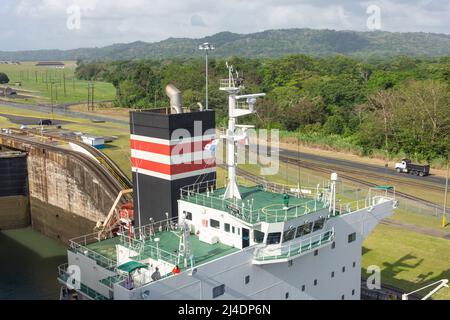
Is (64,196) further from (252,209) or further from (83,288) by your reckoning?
(252,209)

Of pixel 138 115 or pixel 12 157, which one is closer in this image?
pixel 138 115

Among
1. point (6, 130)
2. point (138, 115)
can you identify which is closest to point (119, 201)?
point (138, 115)

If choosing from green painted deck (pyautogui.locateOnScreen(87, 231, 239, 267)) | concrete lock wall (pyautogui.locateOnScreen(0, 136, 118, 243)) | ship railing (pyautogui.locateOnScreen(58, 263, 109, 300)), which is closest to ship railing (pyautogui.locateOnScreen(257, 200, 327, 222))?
green painted deck (pyautogui.locateOnScreen(87, 231, 239, 267))

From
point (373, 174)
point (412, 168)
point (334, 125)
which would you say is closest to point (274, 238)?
point (373, 174)

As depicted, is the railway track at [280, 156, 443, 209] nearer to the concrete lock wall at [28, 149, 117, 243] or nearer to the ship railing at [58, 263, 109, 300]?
the concrete lock wall at [28, 149, 117, 243]

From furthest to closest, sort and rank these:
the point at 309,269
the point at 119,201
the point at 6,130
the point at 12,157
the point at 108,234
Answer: the point at 6,130, the point at 12,157, the point at 119,201, the point at 108,234, the point at 309,269

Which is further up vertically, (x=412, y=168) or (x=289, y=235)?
(x=289, y=235)

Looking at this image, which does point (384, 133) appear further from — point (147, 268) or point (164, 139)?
point (147, 268)
